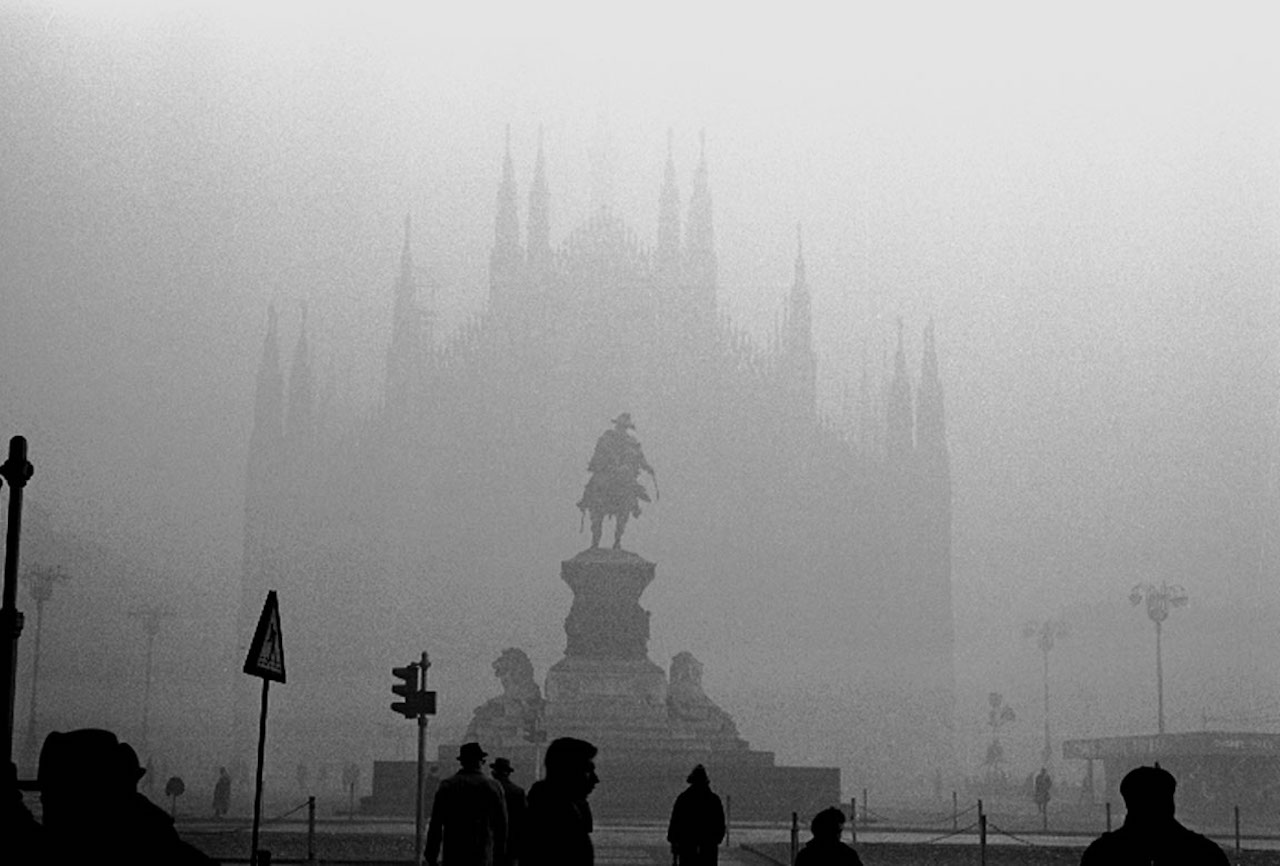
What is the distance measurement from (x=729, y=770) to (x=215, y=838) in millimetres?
23596

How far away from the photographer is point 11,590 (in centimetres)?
2000

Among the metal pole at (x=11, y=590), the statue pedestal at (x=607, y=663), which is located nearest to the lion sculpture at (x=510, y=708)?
the statue pedestal at (x=607, y=663)

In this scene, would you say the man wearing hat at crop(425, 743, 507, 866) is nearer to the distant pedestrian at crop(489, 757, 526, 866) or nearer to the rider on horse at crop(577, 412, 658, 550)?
the distant pedestrian at crop(489, 757, 526, 866)

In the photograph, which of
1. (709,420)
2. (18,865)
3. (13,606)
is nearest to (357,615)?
(709,420)

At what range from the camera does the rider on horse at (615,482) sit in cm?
6594

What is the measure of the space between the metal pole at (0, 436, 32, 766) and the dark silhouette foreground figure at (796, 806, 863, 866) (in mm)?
8708

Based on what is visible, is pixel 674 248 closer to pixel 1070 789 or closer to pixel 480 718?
pixel 1070 789

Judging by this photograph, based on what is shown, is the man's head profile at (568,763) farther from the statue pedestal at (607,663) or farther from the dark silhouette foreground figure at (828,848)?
the statue pedestal at (607,663)

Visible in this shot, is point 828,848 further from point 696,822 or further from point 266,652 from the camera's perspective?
point 696,822

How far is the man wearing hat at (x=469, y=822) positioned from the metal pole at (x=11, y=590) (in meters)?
5.39

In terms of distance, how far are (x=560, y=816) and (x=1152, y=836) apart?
4087 mm

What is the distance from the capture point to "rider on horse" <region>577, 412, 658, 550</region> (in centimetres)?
6594

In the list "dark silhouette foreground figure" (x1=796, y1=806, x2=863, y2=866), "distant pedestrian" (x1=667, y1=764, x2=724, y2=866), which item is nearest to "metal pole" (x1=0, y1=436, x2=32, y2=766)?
"distant pedestrian" (x1=667, y1=764, x2=724, y2=866)

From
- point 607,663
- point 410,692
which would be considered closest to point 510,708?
point 607,663
